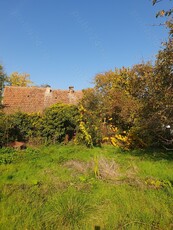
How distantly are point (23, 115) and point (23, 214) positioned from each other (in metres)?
10.4

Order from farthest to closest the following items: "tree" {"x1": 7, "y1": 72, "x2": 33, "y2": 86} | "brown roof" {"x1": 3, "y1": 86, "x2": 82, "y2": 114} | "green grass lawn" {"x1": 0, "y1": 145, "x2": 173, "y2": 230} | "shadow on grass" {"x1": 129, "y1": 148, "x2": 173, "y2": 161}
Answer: "tree" {"x1": 7, "y1": 72, "x2": 33, "y2": 86} < "brown roof" {"x1": 3, "y1": 86, "x2": 82, "y2": 114} < "shadow on grass" {"x1": 129, "y1": 148, "x2": 173, "y2": 161} < "green grass lawn" {"x1": 0, "y1": 145, "x2": 173, "y2": 230}

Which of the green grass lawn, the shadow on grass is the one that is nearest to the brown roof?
the shadow on grass

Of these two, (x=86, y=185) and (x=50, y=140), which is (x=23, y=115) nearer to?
(x=50, y=140)

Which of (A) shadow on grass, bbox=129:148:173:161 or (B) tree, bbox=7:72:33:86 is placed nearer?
(A) shadow on grass, bbox=129:148:173:161

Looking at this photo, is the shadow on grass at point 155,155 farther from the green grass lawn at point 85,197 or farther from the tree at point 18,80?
the tree at point 18,80

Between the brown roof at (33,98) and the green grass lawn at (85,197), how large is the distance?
1278cm

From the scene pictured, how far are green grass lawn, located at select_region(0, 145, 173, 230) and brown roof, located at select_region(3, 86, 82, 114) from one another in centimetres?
1278

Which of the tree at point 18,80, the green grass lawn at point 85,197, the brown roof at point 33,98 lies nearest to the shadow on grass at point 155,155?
the green grass lawn at point 85,197

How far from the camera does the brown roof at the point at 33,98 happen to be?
1970cm

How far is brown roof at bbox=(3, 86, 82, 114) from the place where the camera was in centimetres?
1970

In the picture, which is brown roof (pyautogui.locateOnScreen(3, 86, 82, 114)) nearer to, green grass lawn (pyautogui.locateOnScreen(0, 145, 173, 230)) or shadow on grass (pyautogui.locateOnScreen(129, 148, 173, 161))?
shadow on grass (pyautogui.locateOnScreen(129, 148, 173, 161))

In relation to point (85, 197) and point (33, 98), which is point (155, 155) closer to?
point (85, 197)

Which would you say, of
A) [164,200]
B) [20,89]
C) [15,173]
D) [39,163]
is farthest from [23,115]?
[164,200]

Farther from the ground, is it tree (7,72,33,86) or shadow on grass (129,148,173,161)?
tree (7,72,33,86)
